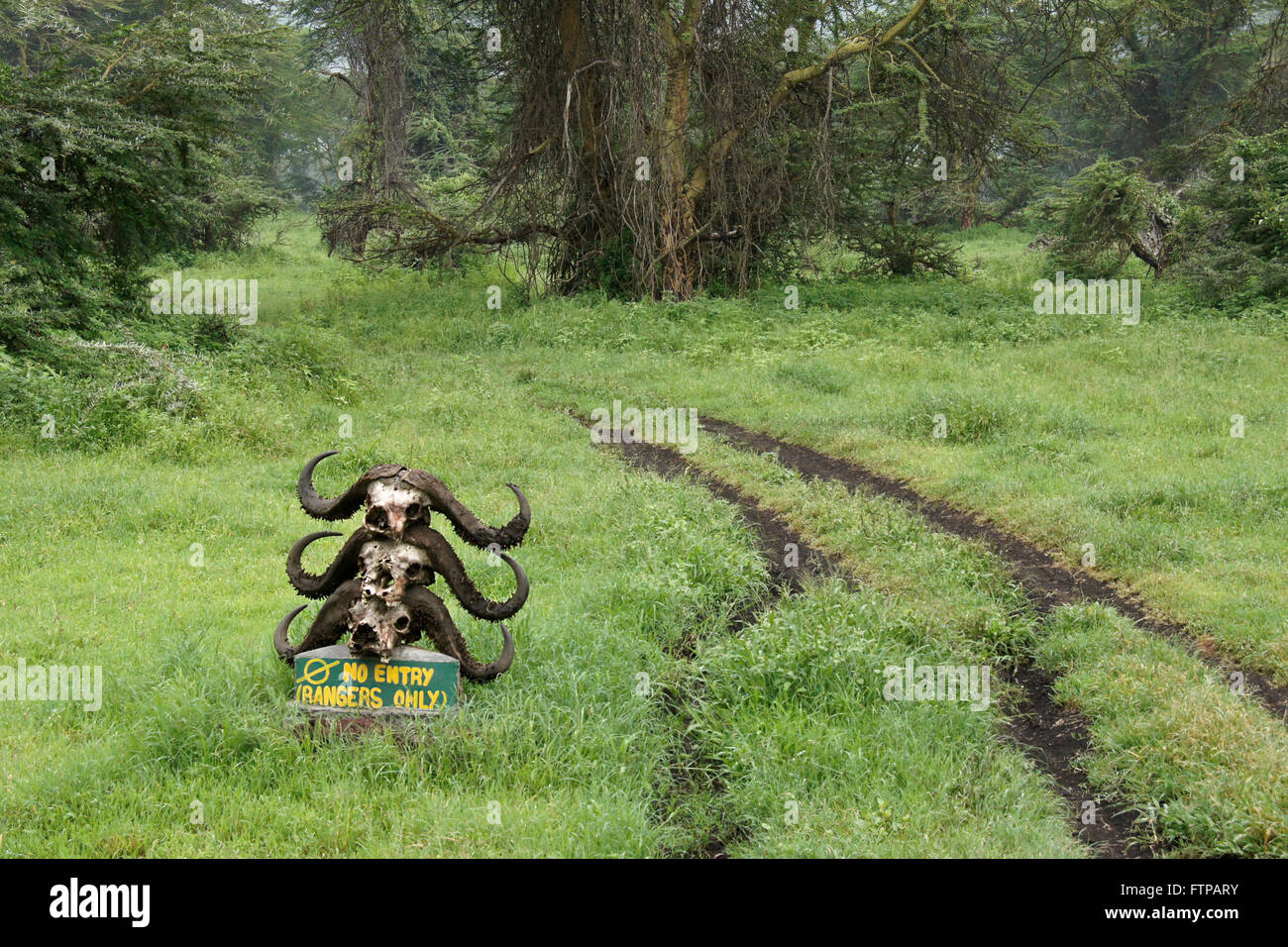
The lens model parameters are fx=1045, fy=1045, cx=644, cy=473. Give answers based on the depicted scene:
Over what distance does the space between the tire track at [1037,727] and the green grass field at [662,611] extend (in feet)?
0.26

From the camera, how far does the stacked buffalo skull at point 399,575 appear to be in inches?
197

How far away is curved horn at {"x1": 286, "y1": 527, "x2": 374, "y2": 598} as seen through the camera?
5.19 meters

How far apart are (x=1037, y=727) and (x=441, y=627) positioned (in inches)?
123

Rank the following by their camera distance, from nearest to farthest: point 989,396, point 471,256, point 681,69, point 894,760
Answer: point 894,760, point 989,396, point 681,69, point 471,256

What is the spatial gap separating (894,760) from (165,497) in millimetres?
6499

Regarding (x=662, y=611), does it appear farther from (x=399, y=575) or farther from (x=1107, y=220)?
(x=1107, y=220)

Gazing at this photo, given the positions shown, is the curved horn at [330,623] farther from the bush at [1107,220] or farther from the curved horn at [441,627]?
the bush at [1107,220]

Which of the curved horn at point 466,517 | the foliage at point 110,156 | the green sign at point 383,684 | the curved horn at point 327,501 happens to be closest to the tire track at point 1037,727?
the green sign at point 383,684

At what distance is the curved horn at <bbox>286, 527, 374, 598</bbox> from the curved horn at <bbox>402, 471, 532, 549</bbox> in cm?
35

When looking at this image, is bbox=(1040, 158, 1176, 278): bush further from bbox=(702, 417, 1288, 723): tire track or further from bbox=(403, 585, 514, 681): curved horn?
bbox=(403, 585, 514, 681): curved horn

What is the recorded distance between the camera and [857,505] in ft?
29.3
